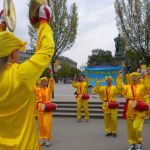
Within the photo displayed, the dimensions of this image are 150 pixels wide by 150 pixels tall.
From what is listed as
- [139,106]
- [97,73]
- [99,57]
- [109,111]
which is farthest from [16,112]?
[99,57]

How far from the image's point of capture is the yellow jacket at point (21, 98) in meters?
1.45

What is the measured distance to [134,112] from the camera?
16.6ft

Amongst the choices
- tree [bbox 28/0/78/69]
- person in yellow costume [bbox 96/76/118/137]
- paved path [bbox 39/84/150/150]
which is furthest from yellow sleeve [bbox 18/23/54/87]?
tree [bbox 28/0/78/69]

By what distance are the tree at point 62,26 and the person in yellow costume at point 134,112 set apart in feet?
38.9

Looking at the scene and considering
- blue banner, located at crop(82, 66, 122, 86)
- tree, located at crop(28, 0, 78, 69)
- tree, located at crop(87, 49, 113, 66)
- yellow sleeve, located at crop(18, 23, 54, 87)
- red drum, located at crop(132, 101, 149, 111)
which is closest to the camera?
yellow sleeve, located at crop(18, 23, 54, 87)

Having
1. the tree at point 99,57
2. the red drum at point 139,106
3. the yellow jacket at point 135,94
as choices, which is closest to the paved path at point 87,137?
the yellow jacket at point 135,94

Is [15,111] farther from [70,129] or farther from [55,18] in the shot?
[55,18]

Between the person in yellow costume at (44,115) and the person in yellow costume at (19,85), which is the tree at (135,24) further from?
the person in yellow costume at (19,85)

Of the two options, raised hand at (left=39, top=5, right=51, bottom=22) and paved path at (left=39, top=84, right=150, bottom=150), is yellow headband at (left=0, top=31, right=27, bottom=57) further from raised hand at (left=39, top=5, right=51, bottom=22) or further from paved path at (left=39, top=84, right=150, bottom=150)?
paved path at (left=39, top=84, right=150, bottom=150)

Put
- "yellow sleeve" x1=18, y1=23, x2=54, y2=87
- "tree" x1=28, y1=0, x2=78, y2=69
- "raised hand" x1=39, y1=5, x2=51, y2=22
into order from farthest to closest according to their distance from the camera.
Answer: "tree" x1=28, y1=0, x2=78, y2=69 < "raised hand" x1=39, y1=5, x2=51, y2=22 < "yellow sleeve" x1=18, y1=23, x2=54, y2=87

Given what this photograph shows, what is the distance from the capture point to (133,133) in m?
5.11

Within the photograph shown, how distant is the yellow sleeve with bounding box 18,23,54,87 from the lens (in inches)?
56.9

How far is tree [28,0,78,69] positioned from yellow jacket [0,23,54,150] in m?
15.1

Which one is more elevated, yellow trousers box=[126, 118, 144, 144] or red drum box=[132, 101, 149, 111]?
red drum box=[132, 101, 149, 111]
